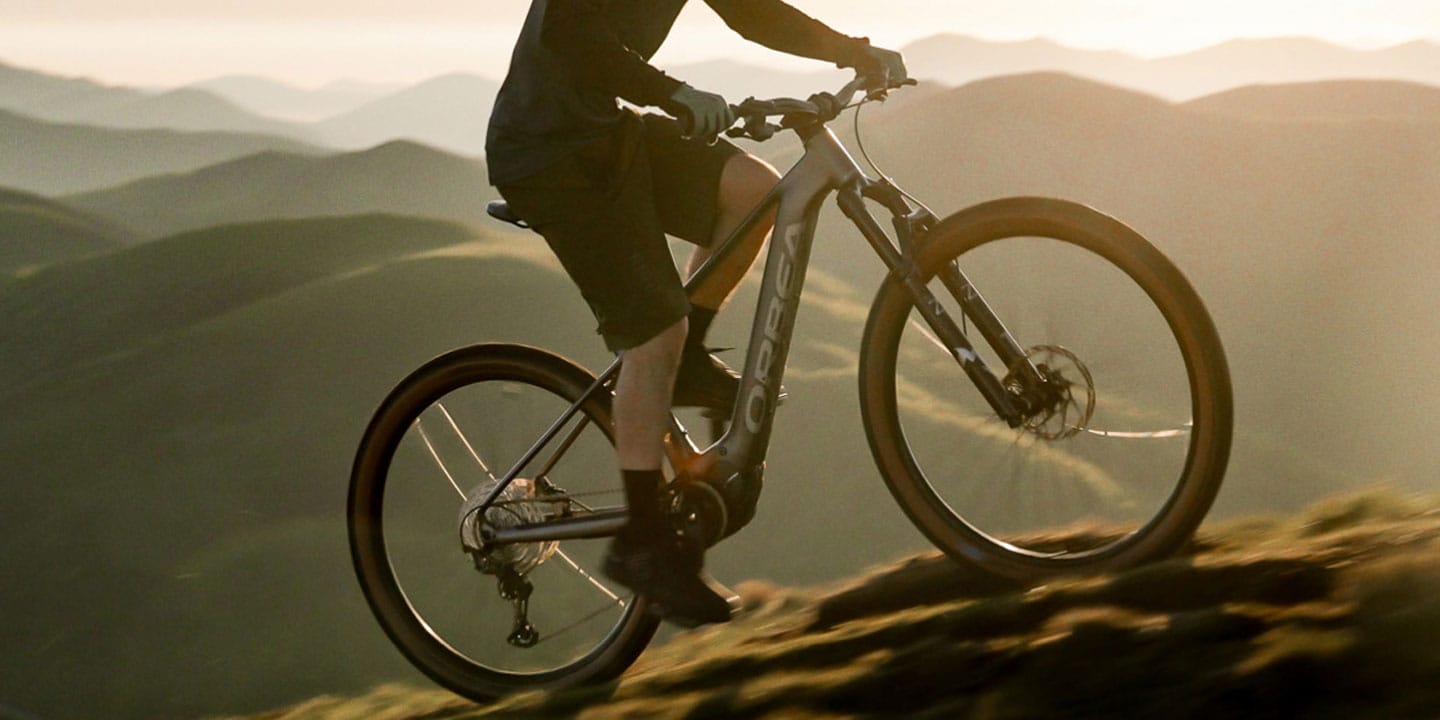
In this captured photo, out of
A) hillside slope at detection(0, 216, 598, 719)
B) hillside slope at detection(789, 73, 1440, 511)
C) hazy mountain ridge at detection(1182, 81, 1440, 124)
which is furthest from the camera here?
hazy mountain ridge at detection(1182, 81, 1440, 124)

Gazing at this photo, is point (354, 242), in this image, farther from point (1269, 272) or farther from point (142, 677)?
point (1269, 272)

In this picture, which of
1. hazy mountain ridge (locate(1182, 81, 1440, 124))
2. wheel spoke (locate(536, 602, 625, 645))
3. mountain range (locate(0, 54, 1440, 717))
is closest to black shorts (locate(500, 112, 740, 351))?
mountain range (locate(0, 54, 1440, 717))

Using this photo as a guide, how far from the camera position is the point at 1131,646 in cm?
358

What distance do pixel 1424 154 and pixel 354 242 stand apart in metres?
84.4

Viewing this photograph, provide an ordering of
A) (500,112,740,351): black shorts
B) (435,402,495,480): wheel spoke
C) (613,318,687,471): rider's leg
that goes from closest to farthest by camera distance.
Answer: (500,112,740,351): black shorts → (613,318,687,471): rider's leg → (435,402,495,480): wheel spoke

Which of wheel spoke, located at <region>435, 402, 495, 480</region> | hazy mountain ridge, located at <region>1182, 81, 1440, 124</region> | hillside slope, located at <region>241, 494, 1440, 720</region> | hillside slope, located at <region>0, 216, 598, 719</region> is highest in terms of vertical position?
hazy mountain ridge, located at <region>1182, 81, 1440, 124</region>

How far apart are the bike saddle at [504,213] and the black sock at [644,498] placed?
804 mm

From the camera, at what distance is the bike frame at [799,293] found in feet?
14.1

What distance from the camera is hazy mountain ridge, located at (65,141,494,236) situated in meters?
176

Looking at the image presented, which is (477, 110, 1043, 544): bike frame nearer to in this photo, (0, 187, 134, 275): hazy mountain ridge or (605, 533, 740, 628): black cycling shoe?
(605, 533, 740, 628): black cycling shoe

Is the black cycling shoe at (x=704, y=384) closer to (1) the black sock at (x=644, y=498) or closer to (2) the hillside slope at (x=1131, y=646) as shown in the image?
(1) the black sock at (x=644, y=498)

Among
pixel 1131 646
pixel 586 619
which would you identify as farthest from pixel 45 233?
pixel 1131 646

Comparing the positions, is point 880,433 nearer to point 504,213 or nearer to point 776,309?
point 776,309

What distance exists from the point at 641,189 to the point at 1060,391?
1305 mm
